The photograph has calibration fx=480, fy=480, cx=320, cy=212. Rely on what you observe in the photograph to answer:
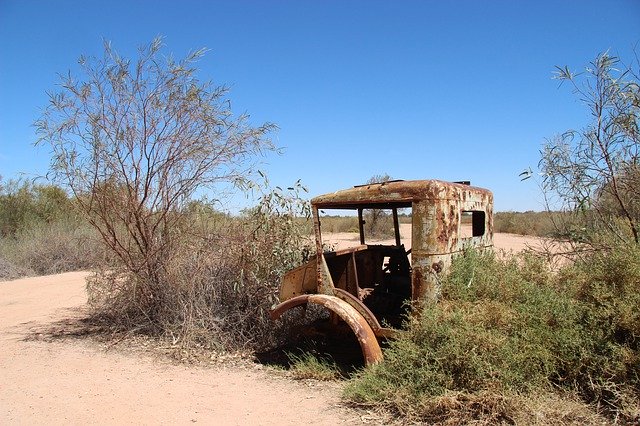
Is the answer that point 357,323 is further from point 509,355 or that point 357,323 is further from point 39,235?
point 39,235

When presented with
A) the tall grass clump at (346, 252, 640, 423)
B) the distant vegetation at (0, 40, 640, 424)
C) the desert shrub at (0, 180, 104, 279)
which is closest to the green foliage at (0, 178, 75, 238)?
the desert shrub at (0, 180, 104, 279)

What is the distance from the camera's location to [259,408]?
14.8 ft

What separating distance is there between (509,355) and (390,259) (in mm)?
2653

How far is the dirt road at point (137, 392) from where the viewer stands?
170 inches

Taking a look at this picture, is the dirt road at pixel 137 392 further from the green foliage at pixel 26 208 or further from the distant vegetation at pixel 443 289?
the green foliage at pixel 26 208

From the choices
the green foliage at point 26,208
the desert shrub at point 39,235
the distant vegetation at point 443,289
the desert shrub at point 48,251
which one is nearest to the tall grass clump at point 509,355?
the distant vegetation at point 443,289

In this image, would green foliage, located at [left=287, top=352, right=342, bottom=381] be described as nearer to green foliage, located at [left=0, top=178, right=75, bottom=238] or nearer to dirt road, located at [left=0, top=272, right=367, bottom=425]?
dirt road, located at [left=0, top=272, right=367, bottom=425]

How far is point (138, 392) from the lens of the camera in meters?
4.98

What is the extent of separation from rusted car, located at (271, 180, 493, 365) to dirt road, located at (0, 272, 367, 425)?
32.1 inches

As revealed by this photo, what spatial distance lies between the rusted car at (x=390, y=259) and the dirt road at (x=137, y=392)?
82 cm

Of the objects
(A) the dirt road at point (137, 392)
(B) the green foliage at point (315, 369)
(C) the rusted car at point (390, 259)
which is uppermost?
(C) the rusted car at point (390, 259)

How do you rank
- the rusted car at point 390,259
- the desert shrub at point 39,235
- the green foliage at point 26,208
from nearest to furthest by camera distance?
the rusted car at point 390,259, the desert shrub at point 39,235, the green foliage at point 26,208

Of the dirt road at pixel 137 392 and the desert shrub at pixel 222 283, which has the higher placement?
the desert shrub at pixel 222 283

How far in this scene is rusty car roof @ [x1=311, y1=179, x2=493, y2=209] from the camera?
470 centimetres
